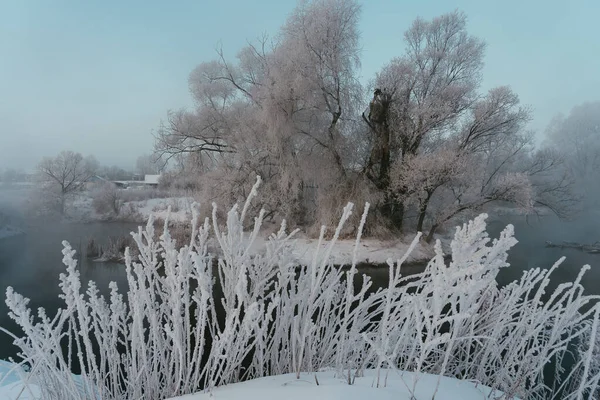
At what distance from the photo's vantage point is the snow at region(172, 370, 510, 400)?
1.09m

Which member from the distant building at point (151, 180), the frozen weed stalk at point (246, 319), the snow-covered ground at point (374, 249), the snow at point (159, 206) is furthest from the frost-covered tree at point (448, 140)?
the distant building at point (151, 180)

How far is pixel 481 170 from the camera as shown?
9.78 m

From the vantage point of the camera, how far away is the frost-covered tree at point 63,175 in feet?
39.6

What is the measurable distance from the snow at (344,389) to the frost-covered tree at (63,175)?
43.4 feet

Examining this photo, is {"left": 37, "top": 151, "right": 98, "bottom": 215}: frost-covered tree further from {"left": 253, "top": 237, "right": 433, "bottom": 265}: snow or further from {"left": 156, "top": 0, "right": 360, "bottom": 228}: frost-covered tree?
{"left": 253, "top": 237, "right": 433, "bottom": 265}: snow

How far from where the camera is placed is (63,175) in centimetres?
1296

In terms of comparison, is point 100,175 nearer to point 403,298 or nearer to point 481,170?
point 481,170

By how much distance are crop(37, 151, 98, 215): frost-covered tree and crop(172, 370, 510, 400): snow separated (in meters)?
13.2

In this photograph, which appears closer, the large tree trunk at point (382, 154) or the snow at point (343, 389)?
the snow at point (343, 389)

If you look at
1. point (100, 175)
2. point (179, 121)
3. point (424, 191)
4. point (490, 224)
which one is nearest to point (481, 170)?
point (424, 191)

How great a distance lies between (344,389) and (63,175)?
15.0 m

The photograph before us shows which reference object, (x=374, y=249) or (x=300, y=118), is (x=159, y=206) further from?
(x=374, y=249)

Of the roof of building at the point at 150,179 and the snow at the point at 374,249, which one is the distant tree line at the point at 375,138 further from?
the roof of building at the point at 150,179

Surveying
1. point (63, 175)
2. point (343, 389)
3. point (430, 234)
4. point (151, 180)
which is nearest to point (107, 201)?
point (63, 175)
